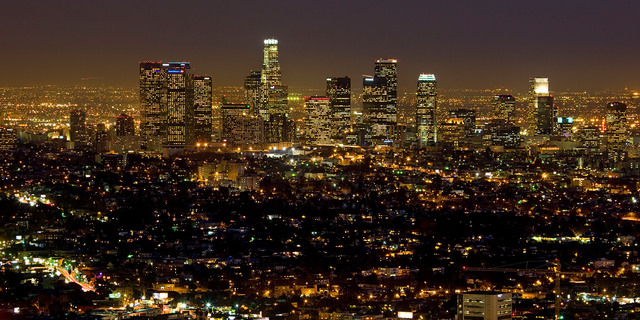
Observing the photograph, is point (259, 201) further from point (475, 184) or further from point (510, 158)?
point (510, 158)

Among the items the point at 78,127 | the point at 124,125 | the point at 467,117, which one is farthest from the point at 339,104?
the point at 78,127

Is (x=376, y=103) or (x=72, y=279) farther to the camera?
(x=376, y=103)

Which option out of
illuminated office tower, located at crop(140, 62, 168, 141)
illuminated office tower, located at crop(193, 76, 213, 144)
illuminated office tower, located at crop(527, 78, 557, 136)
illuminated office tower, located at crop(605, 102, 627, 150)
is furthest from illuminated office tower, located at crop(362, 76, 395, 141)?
illuminated office tower, located at crop(140, 62, 168, 141)

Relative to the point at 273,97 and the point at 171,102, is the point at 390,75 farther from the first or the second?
the point at 171,102

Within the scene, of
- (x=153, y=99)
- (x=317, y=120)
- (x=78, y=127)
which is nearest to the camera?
(x=153, y=99)

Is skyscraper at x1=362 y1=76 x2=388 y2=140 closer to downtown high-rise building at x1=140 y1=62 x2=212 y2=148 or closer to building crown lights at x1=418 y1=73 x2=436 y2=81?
building crown lights at x1=418 y1=73 x2=436 y2=81
